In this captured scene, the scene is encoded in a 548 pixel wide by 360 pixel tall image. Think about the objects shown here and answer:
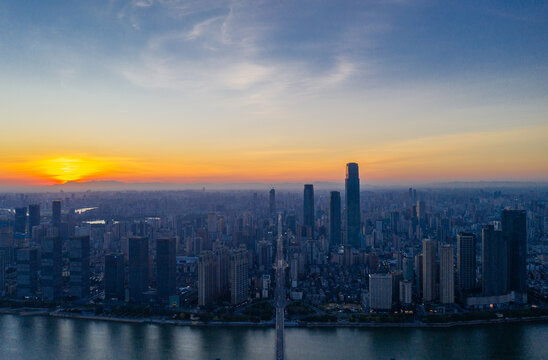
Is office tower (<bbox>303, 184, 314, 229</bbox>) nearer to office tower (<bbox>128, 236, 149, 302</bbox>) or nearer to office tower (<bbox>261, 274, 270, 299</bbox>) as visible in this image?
office tower (<bbox>261, 274, 270, 299</bbox>)

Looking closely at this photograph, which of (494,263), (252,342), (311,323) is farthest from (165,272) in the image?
(494,263)

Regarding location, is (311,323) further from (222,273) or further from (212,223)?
(212,223)

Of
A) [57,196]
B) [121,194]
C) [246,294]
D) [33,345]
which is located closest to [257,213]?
[121,194]

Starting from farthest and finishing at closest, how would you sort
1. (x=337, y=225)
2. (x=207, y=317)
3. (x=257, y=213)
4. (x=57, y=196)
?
1. (x=57, y=196)
2. (x=257, y=213)
3. (x=337, y=225)
4. (x=207, y=317)

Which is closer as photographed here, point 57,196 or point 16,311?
point 16,311

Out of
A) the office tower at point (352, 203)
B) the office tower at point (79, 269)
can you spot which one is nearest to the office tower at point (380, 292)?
the office tower at point (79, 269)

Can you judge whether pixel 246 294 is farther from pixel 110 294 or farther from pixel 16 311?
pixel 16 311
